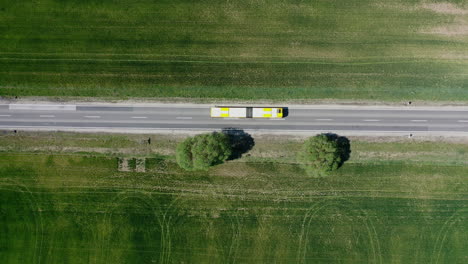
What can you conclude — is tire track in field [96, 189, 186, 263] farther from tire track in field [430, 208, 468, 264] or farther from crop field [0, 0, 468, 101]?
tire track in field [430, 208, 468, 264]

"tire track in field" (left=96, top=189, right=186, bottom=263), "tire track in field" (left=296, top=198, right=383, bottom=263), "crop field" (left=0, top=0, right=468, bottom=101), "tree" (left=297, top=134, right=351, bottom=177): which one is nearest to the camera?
"tree" (left=297, top=134, right=351, bottom=177)

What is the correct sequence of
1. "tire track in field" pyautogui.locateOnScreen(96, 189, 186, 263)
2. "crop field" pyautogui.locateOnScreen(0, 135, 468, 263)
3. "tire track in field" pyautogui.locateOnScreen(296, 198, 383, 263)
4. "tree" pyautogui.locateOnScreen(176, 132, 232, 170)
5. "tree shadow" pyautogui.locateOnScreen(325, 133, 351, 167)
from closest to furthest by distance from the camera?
"tree" pyautogui.locateOnScreen(176, 132, 232, 170) < "tree shadow" pyautogui.locateOnScreen(325, 133, 351, 167) < "crop field" pyautogui.locateOnScreen(0, 135, 468, 263) < "tire track in field" pyautogui.locateOnScreen(296, 198, 383, 263) < "tire track in field" pyautogui.locateOnScreen(96, 189, 186, 263)

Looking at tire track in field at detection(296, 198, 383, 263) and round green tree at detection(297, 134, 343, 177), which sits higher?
round green tree at detection(297, 134, 343, 177)

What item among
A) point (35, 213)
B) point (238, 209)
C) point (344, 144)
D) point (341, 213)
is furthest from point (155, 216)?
point (344, 144)

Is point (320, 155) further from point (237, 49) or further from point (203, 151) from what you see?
point (237, 49)

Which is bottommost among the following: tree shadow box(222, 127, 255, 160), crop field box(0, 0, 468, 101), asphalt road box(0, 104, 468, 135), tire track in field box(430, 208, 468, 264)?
tire track in field box(430, 208, 468, 264)

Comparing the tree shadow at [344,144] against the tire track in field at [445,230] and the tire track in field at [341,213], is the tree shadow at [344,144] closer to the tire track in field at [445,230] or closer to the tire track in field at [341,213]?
the tire track in field at [341,213]

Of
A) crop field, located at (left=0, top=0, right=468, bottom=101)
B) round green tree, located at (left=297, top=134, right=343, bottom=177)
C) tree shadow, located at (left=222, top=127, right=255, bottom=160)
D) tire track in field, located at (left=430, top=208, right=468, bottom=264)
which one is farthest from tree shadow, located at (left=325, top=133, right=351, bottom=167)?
tire track in field, located at (left=430, top=208, right=468, bottom=264)
